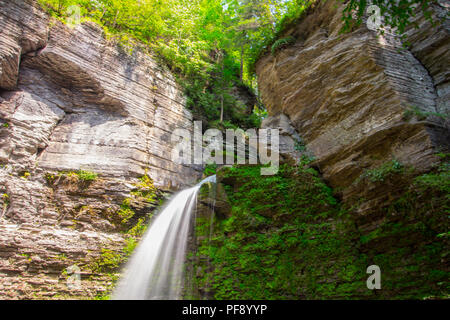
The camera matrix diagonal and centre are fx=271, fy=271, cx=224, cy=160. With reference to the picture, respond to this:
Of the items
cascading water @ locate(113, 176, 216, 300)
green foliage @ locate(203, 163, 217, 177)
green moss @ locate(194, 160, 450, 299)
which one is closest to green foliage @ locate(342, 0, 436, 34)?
green moss @ locate(194, 160, 450, 299)

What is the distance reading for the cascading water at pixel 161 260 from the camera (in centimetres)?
755

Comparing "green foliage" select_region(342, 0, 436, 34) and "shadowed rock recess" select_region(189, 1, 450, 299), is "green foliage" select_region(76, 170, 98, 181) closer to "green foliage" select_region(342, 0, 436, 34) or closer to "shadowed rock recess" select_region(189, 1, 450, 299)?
"shadowed rock recess" select_region(189, 1, 450, 299)

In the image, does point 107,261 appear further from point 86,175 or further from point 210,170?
point 210,170

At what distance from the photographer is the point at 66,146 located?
33.2ft

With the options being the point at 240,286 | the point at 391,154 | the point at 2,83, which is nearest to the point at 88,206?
the point at 2,83

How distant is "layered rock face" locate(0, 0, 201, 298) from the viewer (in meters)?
7.94

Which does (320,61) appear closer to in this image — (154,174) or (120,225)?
(154,174)

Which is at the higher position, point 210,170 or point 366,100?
point 366,100

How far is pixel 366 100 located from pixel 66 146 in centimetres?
1041

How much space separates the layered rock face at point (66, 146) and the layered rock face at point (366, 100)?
18.6 feet

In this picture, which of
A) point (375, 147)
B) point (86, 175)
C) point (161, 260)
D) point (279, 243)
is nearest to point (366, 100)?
point (375, 147)

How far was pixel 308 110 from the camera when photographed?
10.0 meters

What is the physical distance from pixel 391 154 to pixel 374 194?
117 cm

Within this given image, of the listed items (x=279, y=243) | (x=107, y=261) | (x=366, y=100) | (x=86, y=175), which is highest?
(x=366, y=100)
